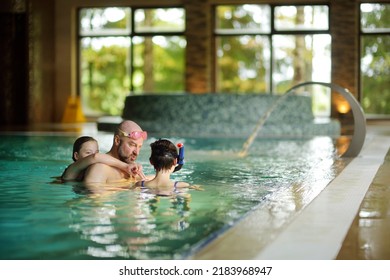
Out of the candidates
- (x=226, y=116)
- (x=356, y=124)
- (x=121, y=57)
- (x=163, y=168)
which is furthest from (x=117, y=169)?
(x=121, y=57)

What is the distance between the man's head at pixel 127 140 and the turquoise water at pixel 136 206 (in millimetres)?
438

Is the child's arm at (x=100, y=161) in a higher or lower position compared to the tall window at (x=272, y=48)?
lower

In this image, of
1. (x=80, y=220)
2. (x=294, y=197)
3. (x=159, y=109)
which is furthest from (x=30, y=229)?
(x=159, y=109)

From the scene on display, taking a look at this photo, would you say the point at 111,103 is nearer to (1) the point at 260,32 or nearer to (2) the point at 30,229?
(1) the point at 260,32

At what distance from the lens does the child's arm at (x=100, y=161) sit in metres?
5.69

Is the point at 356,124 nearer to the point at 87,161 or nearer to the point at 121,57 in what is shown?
the point at 87,161

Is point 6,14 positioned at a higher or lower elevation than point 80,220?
higher

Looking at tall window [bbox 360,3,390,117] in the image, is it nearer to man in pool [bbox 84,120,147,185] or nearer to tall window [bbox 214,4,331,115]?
tall window [bbox 214,4,331,115]

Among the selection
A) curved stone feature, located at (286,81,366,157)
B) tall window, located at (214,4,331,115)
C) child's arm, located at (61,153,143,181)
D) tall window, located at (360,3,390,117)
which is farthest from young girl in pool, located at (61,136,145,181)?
tall window, located at (360,3,390,117)

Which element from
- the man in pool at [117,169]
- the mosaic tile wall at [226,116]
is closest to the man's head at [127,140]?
the man in pool at [117,169]

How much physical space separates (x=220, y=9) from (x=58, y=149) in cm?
1006

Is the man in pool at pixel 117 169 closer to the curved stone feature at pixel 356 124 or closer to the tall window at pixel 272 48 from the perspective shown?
the curved stone feature at pixel 356 124

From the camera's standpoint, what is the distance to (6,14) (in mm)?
18344
